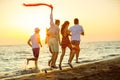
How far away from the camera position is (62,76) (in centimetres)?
1173

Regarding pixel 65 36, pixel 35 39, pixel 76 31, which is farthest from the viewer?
pixel 35 39

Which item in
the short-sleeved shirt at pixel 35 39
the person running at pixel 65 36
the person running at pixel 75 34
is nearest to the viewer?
the person running at pixel 65 36

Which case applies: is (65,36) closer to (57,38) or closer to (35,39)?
(57,38)

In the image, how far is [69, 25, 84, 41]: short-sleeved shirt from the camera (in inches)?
616

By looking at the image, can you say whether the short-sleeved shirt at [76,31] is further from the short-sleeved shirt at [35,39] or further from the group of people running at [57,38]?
the short-sleeved shirt at [35,39]

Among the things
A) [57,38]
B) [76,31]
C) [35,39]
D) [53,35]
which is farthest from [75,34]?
[35,39]

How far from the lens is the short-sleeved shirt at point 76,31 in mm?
15656

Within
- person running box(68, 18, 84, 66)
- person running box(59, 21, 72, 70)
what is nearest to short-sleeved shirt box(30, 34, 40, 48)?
person running box(68, 18, 84, 66)

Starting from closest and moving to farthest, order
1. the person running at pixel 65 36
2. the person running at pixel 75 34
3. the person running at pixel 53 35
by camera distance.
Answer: the person running at pixel 53 35, the person running at pixel 65 36, the person running at pixel 75 34

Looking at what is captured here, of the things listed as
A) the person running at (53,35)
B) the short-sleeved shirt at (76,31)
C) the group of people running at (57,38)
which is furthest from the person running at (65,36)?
the short-sleeved shirt at (76,31)

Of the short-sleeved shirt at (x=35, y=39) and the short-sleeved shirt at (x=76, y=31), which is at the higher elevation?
the short-sleeved shirt at (x=76, y=31)

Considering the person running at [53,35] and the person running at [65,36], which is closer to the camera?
the person running at [53,35]

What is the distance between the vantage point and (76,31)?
15.7 metres

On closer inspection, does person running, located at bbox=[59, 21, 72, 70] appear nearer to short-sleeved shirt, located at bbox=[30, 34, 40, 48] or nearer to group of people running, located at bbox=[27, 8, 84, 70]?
group of people running, located at bbox=[27, 8, 84, 70]
